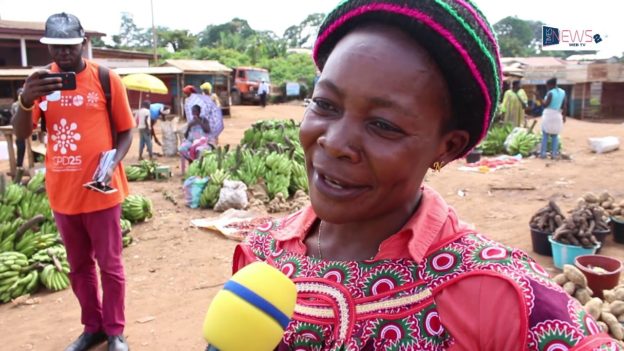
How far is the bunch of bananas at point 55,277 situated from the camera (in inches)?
208

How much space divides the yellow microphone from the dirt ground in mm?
3515

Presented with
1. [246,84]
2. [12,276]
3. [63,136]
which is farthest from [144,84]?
[246,84]

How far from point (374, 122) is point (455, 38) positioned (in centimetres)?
24

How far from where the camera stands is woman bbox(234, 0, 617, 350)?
1.00m

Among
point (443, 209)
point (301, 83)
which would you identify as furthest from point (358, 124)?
point (301, 83)

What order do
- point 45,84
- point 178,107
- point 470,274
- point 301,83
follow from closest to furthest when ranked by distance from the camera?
point 470,274, point 45,84, point 178,107, point 301,83

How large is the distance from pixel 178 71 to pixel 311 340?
24245 mm

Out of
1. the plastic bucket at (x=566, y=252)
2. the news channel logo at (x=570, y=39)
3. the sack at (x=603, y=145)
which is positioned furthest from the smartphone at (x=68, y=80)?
the sack at (x=603, y=145)

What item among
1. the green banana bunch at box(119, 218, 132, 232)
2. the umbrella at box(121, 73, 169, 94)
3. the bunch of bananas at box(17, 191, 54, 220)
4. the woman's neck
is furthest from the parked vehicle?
the woman's neck

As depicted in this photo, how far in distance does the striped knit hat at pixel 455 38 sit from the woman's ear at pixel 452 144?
1.5 inches

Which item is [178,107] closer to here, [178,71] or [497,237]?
[178,71]

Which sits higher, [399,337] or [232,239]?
[399,337]

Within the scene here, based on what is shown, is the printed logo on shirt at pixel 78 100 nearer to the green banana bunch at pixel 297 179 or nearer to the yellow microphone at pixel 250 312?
the yellow microphone at pixel 250 312

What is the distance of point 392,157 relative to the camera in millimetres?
1078
